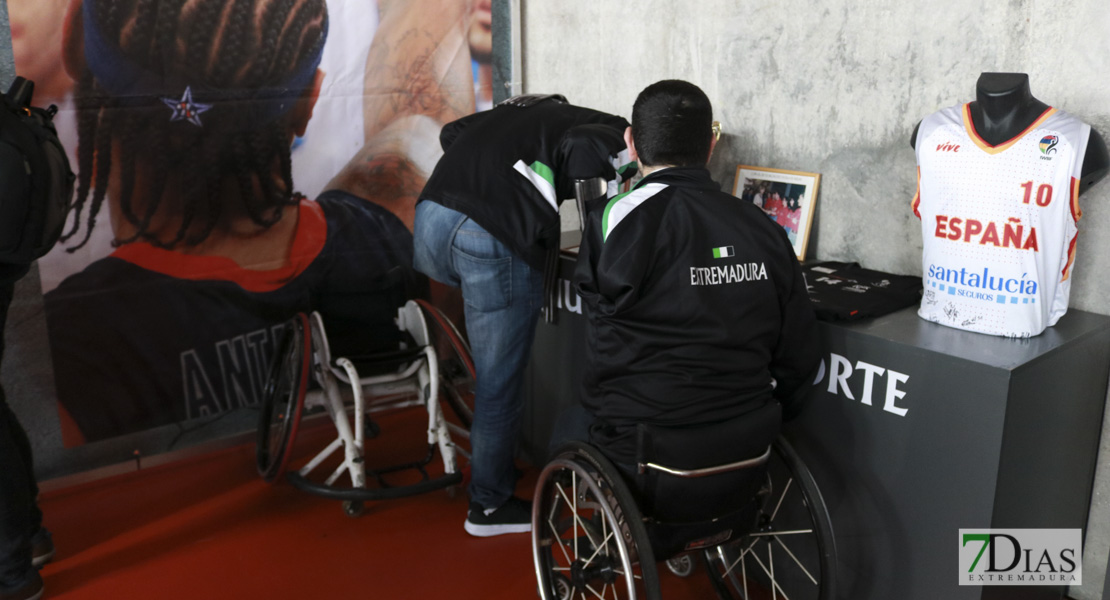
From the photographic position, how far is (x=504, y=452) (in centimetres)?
241

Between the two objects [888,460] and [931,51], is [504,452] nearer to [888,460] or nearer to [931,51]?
[888,460]

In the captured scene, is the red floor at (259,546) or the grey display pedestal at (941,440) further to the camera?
the red floor at (259,546)

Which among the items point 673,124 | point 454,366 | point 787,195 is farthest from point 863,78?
→ point 454,366

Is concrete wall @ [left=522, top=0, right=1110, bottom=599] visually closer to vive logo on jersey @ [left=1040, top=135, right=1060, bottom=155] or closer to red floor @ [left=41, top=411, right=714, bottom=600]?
vive logo on jersey @ [left=1040, top=135, right=1060, bottom=155]

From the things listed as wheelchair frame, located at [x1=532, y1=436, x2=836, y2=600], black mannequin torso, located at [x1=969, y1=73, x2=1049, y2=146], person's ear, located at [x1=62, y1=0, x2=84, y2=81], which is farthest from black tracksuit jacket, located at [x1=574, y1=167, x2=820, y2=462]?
person's ear, located at [x1=62, y1=0, x2=84, y2=81]

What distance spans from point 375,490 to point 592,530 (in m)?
0.90

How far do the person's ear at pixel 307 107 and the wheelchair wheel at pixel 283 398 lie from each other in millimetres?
744

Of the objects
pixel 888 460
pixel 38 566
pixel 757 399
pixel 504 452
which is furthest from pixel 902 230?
pixel 38 566

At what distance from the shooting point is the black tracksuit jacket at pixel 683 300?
1.57 meters

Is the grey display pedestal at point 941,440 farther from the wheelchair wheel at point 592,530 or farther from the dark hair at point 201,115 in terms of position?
the dark hair at point 201,115

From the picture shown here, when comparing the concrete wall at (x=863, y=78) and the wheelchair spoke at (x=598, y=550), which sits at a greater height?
the concrete wall at (x=863, y=78)

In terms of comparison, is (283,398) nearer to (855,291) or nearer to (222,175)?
(222,175)

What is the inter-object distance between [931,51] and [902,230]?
46 cm
